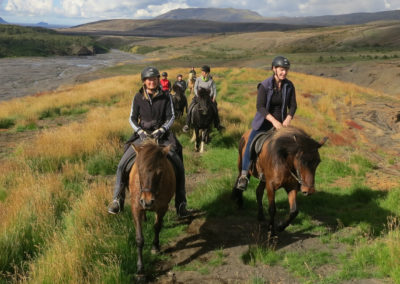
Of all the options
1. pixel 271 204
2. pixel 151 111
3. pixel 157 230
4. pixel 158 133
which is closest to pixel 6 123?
pixel 151 111

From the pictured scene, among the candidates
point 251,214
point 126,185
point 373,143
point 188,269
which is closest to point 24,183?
point 126,185

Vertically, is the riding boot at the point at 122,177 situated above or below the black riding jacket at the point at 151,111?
below

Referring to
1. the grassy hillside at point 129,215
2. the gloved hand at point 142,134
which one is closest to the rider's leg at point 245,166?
the grassy hillside at point 129,215

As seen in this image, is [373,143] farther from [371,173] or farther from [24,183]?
[24,183]

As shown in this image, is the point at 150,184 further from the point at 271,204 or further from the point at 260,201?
the point at 260,201

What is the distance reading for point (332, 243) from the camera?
548 centimetres

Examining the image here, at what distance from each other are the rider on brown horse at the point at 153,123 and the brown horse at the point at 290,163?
155 centimetres

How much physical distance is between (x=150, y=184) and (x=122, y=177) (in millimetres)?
1392

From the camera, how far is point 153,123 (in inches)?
223

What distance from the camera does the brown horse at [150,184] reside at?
4.13 meters

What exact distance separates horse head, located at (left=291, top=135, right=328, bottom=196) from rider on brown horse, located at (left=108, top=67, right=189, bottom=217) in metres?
2.08

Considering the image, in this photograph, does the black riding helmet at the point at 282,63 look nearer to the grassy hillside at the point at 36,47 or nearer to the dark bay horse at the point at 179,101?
the dark bay horse at the point at 179,101

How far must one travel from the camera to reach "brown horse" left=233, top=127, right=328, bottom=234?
462 centimetres

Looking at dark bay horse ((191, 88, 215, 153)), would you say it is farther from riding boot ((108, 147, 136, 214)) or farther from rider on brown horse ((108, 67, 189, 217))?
riding boot ((108, 147, 136, 214))
